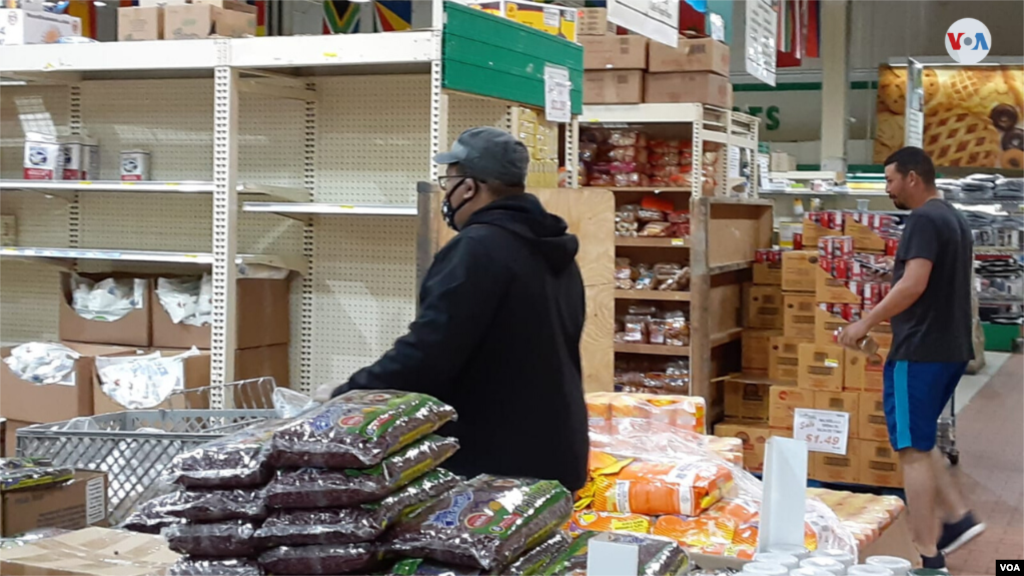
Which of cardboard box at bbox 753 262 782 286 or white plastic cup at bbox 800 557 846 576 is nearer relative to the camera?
white plastic cup at bbox 800 557 846 576

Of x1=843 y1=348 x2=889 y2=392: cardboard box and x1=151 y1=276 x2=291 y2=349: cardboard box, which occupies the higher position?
x1=151 y1=276 x2=291 y2=349: cardboard box

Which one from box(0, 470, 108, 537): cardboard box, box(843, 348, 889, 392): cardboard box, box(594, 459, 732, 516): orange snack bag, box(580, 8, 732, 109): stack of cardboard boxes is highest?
box(580, 8, 732, 109): stack of cardboard boxes

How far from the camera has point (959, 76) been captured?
1700 centimetres

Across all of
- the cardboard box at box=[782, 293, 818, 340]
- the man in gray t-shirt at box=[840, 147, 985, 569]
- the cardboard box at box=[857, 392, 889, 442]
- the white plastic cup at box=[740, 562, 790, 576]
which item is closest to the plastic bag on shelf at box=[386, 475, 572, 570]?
the white plastic cup at box=[740, 562, 790, 576]

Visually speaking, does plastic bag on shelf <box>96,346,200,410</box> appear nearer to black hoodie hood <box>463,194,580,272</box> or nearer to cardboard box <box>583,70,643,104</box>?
black hoodie hood <box>463,194,580,272</box>

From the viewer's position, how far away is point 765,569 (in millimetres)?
1650

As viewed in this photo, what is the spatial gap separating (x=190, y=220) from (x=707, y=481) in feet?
9.94

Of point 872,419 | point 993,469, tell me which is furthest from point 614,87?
point 993,469

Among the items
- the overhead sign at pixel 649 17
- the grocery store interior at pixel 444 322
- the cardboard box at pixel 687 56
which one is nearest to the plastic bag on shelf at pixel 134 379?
the grocery store interior at pixel 444 322

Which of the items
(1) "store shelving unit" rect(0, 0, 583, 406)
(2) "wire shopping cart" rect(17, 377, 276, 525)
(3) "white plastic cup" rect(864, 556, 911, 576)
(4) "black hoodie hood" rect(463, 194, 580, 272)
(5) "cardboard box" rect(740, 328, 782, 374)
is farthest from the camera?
(5) "cardboard box" rect(740, 328, 782, 374)

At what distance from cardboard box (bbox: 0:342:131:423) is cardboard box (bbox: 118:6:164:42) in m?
1.33

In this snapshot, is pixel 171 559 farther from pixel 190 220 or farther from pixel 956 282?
pixel 956 282

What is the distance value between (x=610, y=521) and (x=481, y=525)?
58.4 inches

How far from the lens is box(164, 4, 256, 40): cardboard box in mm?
4504
